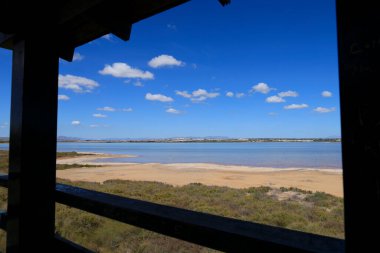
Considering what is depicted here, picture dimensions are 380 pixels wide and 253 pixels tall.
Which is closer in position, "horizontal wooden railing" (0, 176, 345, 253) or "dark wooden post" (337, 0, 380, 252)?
"dark wooden post" (337, 0, 380, 252)

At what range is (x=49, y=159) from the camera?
2.20 metres

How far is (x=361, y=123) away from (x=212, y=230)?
0.71 metres

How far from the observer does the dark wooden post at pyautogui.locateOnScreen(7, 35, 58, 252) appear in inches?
82.6

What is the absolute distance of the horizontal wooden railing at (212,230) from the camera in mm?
1018

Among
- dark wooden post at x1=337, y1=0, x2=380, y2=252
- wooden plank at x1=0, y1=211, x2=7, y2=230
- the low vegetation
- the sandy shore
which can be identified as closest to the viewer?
dark wooden post at x1=337, y1=0, x2=380, y2=252

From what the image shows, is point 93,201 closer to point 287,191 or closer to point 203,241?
point 203,241

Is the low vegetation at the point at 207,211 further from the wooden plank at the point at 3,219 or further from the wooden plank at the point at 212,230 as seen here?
the wooden plank at the point at 212,230

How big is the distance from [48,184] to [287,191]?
16.7 m

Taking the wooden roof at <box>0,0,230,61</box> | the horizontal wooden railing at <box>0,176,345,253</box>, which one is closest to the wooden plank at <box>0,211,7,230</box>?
the horizontal wooden railing at <box>0,176,345,253</box>

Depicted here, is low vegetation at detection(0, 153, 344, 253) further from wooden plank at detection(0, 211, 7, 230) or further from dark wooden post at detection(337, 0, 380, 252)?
dark wooden post at detection(337, 0, 380, 252)

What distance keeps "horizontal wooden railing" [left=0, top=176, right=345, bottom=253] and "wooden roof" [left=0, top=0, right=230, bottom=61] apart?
1227 millimetres

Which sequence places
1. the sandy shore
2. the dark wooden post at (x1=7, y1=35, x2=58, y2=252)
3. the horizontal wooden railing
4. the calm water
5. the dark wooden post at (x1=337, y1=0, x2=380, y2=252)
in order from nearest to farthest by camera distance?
1. the dark wooden post at (x1=337, y1=0, x2=380, y2=252)
2. the horizontal wooden railing
3. the dark wooden post at (x1=7, y1=35, x2=58, y2=252)
4. the sandy shore
5. the calm water

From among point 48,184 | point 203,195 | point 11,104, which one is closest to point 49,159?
point 48,184

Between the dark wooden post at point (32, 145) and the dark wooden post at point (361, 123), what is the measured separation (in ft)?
6.66
